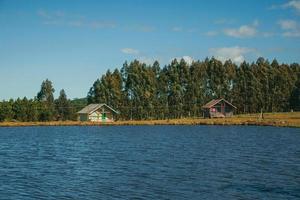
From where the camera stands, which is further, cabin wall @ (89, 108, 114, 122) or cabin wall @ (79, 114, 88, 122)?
cabin wall @ (79, 114, 88, 122)

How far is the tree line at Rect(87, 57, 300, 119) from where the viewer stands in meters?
150

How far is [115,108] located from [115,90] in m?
6.52

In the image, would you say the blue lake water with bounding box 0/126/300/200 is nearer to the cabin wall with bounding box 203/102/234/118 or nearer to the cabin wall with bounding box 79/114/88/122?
the cabin wall with bounding box 79/114/88/122

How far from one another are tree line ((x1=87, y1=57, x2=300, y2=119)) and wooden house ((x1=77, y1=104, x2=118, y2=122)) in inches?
272

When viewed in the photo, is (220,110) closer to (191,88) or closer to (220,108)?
(220,108)

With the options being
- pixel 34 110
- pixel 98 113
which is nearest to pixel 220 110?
pixel 98 113

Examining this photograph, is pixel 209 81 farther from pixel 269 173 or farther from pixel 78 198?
pixel 78 198

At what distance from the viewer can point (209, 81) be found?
159 metres

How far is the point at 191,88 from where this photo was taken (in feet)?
499

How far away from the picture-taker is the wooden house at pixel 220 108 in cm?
14550

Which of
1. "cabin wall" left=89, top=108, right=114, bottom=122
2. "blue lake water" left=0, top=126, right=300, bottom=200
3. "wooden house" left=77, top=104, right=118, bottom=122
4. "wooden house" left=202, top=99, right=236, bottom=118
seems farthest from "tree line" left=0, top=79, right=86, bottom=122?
"blue lake water" left=0, top=126, right=300, bottom=200

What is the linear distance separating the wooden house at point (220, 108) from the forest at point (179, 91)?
7.32 metres

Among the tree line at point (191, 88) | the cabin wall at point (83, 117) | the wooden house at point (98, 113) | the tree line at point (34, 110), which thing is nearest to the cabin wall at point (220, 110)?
the tree line at point (191, 88)

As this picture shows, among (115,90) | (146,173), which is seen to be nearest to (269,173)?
(146,173)
